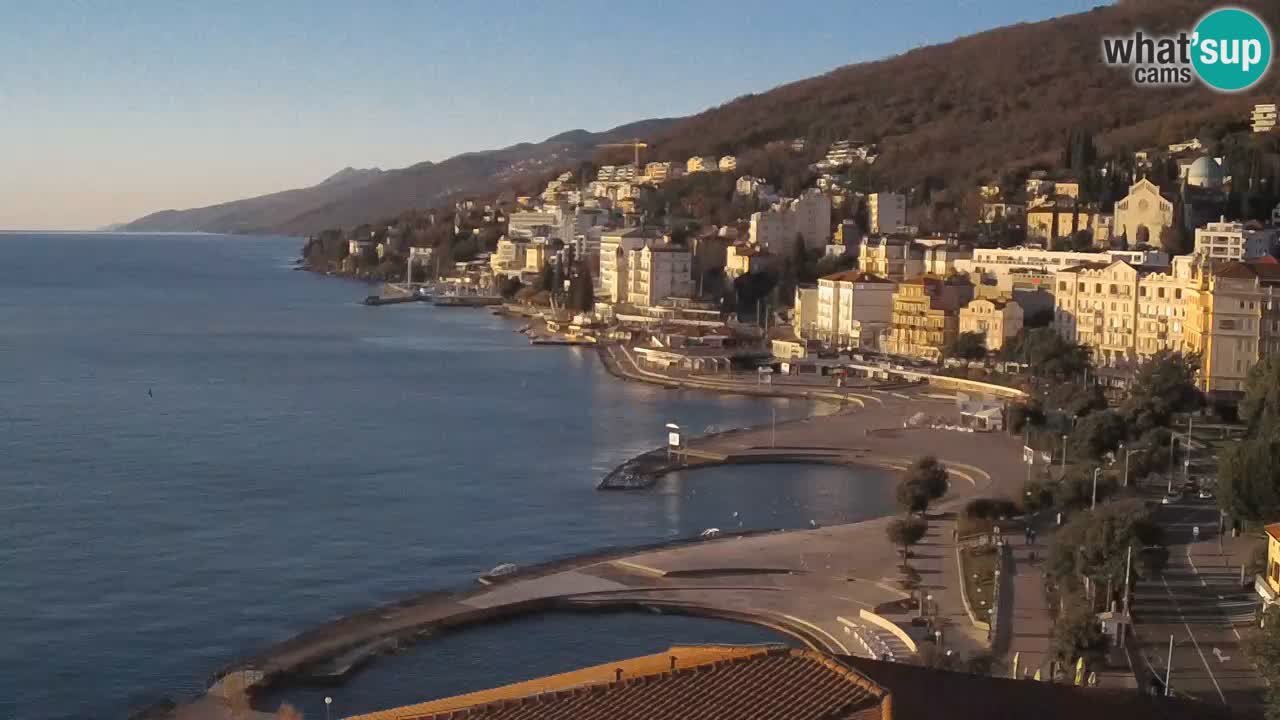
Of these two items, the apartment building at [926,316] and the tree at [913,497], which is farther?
the apartment building at [926,316]

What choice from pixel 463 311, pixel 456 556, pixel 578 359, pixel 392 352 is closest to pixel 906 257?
pixel 578 359

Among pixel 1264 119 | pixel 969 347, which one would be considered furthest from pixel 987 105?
pixel 969 347

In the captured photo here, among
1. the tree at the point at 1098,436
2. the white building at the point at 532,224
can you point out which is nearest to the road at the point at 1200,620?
the tree at the point at 1098,436

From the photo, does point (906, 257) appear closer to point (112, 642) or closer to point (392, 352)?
point (392, 352)

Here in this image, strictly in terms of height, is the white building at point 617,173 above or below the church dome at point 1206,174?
above

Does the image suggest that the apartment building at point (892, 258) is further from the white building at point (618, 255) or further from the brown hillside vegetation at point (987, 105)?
the brown hillside vegetation at point (987, 105)

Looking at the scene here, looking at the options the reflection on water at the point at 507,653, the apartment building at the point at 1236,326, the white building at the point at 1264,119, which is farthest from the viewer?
the white building at the point at 1264,119

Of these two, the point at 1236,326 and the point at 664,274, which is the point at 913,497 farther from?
the point at 664,274
